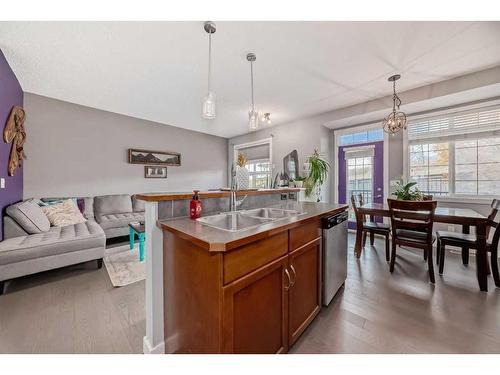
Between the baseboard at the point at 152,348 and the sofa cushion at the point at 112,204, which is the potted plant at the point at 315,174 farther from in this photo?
the sofa cushion at the point at 112,204

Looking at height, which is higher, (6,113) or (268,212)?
(6,113)

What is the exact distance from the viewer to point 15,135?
2699mm

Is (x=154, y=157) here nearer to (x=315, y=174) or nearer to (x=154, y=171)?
(x=154, y=171)

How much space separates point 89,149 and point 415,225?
17.8ft

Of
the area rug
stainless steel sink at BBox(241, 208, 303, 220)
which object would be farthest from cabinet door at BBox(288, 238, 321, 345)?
the area rug

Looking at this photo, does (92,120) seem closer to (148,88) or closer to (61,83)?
(61,83)

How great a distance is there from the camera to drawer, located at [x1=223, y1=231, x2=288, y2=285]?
892 millimetres

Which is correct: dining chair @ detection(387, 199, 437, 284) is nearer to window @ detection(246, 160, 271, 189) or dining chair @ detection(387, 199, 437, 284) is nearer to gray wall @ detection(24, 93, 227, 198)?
window @ detection(246, 160, 271, 189)

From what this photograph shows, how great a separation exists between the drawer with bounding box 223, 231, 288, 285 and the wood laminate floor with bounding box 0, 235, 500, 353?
74cm

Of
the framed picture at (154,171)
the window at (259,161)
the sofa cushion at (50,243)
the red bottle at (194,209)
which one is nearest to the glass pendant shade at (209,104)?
the red bottle at (194,209)

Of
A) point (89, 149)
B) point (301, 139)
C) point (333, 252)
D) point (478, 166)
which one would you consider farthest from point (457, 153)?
point (89, 149)
